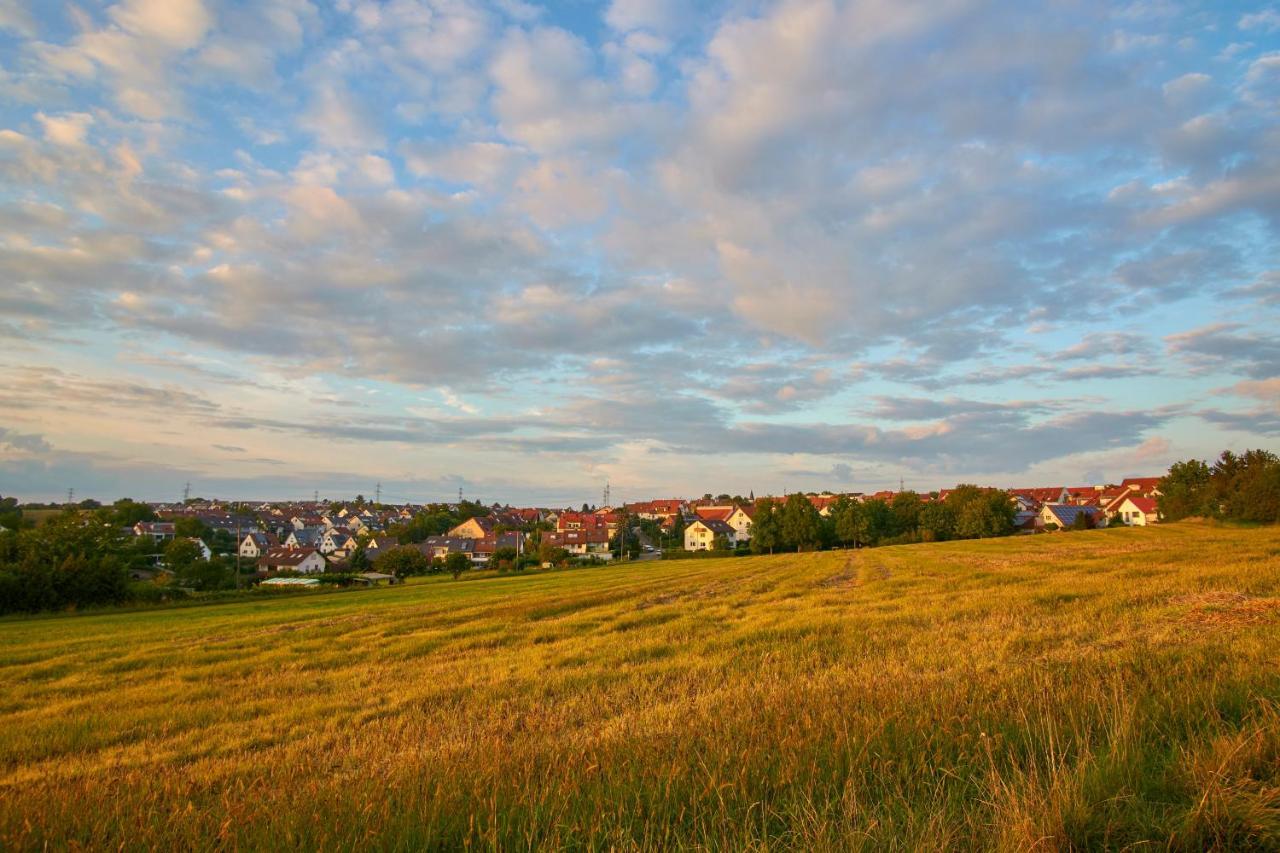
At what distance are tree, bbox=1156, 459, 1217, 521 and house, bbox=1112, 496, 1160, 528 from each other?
23.0m

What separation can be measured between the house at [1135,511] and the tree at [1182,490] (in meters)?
23.0

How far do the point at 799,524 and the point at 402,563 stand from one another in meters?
58.4

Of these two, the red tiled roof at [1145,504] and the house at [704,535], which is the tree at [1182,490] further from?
the house at [704,535]

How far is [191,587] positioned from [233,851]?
84.6 metres

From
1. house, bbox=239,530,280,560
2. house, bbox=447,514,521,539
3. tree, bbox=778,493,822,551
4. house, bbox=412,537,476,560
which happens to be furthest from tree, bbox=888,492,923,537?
house, bbox=239,530,280,560

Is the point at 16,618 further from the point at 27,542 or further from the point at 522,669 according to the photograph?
the point at 522,669

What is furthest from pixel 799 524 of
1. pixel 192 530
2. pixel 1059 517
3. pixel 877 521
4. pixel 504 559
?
pixel 192 530

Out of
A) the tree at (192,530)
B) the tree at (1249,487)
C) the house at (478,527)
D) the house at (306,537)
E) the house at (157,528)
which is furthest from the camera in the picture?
the house at (306,537)

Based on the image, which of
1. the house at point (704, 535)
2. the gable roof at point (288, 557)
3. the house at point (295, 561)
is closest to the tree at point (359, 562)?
the house at point (295, 561)

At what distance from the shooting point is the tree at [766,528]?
4080 inches

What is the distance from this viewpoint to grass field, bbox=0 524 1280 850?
12.6ft

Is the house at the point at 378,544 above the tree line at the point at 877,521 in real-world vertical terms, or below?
below

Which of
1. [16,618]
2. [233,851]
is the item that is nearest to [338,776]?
[233,851]

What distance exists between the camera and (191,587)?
7256cm
